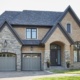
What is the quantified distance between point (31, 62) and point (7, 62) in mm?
3660

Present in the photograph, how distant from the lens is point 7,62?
38531mm

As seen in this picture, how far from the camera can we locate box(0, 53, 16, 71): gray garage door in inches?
1510

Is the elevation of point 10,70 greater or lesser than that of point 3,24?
lesser

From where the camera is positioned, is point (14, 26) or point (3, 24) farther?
point (14, 26)

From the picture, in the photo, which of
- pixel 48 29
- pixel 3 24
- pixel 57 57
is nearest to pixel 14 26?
pixel 3 24

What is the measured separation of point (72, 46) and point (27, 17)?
8423 millimetres

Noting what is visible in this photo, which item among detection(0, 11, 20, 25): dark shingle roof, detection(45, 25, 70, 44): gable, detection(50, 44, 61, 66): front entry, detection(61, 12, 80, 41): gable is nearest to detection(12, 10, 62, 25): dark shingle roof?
detection(0, 11, 20, 25): dark shingle roof

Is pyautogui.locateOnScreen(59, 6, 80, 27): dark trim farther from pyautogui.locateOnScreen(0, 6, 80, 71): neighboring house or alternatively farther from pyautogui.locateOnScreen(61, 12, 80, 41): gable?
pyautogui.locateOnScreen(61, 12, 80, 41): gable

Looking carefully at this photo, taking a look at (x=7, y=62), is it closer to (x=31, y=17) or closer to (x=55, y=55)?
(x=55, y=55)

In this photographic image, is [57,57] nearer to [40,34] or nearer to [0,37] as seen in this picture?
[40,34]

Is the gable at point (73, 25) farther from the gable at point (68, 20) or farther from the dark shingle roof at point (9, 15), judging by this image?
the dark shingle roof at point (9, 15)

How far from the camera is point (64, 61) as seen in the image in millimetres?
39406

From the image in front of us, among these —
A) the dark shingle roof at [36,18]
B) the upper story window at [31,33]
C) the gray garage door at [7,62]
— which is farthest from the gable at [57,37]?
the gray garage door at [7,62]

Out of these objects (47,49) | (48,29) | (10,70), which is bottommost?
(10,70)
